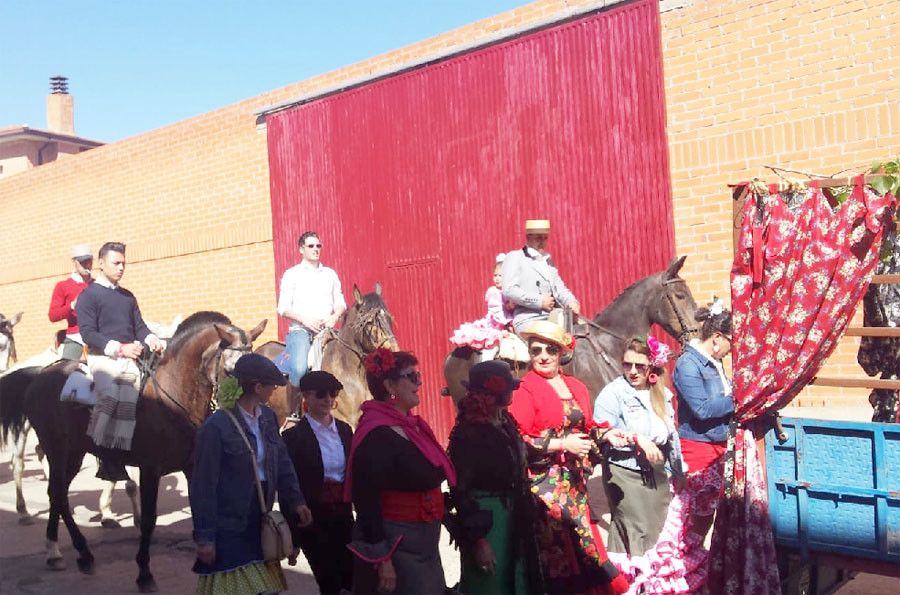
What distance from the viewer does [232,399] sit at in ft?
16.5

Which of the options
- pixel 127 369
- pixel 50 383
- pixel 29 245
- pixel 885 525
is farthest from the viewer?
pixel 29 245

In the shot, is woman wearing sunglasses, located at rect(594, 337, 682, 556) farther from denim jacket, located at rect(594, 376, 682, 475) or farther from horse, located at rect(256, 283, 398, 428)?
horse, located at rect(256, 283, 398, 428)

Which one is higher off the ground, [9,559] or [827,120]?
[827,120]

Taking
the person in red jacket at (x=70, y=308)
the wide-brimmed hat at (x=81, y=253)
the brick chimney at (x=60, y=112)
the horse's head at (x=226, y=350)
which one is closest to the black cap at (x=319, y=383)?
the horse's head at (x=226, y=350)

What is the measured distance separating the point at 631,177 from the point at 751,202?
5093 mm

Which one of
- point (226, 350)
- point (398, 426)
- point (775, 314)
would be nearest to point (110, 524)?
point (226, 350)

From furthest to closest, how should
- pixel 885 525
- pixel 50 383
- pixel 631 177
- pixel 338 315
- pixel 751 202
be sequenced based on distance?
pixel 631 177 → pixel 338 315 → pixel 50 383 → pixel 751 202 → pixel 885 525

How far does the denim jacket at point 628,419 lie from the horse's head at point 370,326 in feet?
8.82

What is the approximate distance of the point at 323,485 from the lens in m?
5.57

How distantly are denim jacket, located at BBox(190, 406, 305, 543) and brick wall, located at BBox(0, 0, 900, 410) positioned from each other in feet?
20.8

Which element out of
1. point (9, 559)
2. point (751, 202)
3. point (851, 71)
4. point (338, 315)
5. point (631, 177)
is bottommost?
point (9, 559)

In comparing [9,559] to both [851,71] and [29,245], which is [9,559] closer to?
[851,71]

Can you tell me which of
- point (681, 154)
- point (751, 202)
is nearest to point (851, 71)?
point (681, 154)

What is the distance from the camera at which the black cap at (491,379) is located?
4844mm
